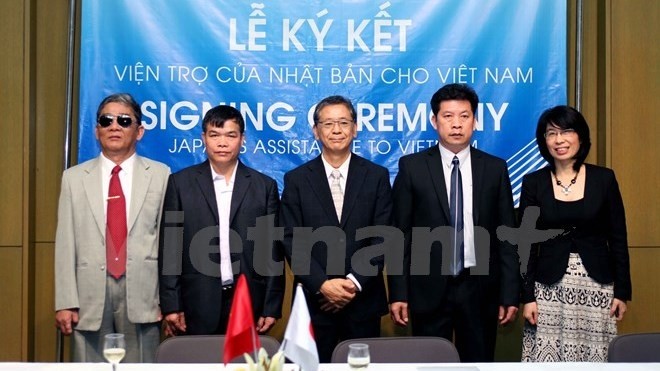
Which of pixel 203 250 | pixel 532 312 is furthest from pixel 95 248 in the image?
pixel 532 312

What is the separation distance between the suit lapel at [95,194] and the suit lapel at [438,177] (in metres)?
1.63

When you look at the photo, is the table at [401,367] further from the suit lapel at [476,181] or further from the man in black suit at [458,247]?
the suit lapel at [476,181]

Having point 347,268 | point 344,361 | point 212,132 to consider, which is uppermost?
point 212,132

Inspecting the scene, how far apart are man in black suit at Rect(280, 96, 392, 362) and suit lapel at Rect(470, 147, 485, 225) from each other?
1.37ft

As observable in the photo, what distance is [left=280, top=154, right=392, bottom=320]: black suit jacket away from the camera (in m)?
3.69

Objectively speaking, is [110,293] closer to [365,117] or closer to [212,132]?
[212,132]

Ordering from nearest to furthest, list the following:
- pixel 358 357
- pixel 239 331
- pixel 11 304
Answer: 1. pixel 239 331
2. pixel 358 357
3. pixel 11 304

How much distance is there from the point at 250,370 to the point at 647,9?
3.75 m

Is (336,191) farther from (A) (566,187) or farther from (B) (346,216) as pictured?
(A) (566,187)

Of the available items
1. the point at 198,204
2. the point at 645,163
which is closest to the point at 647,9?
the point at 645,163

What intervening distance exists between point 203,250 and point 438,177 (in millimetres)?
1205

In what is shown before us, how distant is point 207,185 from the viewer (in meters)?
Answer: 3.84

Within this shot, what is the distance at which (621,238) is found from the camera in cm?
366

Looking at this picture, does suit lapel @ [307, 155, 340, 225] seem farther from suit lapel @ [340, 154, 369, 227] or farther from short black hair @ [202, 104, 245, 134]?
short black hair @ [202, 104, 245, 134]
